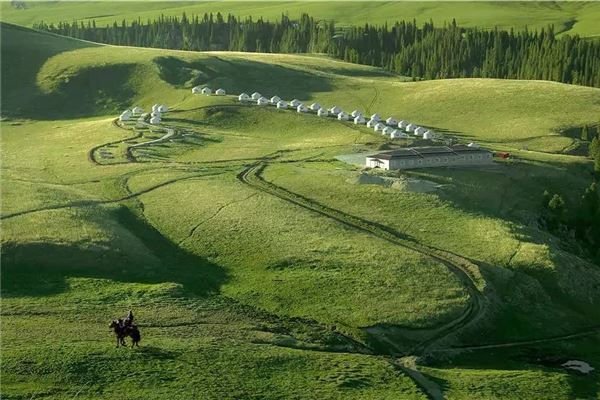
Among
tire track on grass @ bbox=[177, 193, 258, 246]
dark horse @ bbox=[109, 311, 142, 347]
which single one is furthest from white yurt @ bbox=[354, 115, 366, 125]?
dark horse @ bbox=[109, 311, 142, 347]

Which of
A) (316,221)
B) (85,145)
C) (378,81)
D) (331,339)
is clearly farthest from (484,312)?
(378,81)

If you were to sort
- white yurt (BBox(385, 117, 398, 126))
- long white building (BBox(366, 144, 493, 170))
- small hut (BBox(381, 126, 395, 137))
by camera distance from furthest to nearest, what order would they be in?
white yurt (BBox(385, 117, 398, 126)) → small hut (BBox(381, 126, 395, 137)) → long white building (BBox(366, 144, 493, 170))

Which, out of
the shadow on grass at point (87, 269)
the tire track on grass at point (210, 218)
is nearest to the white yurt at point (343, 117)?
the tire track on grass at point (210, 218)

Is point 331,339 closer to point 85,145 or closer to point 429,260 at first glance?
point 429,260

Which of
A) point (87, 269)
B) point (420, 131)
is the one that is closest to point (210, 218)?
point (87, 269)

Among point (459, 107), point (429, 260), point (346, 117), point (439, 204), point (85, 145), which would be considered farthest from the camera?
point (459, 107)

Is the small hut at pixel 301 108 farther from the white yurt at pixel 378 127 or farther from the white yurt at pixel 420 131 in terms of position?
the white yurt at pixel 420 131

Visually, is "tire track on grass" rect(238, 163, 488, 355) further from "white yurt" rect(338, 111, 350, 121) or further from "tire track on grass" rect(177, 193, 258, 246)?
"white yurt" rect(338, 111, 350, 121)
